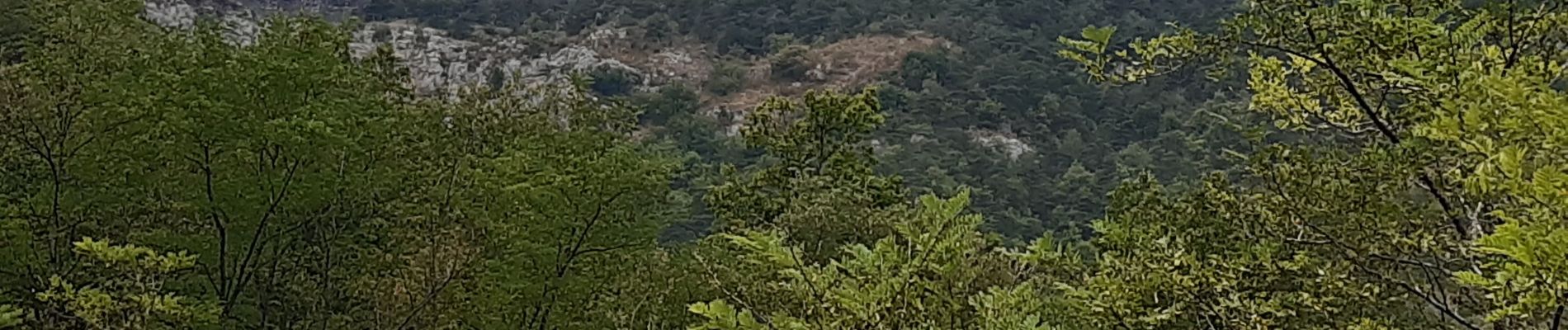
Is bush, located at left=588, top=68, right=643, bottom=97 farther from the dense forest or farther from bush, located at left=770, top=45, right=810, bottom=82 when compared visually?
the dense forest

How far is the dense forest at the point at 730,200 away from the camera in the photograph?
420 centimetres

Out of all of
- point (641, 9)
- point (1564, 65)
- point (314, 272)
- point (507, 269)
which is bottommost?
point (641, 9)

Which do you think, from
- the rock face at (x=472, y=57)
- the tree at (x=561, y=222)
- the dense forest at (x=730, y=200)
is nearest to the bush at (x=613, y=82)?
the rock face at (x=472, y=57)

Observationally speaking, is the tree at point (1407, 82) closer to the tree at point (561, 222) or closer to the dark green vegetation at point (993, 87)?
the tree at point (561, 222)

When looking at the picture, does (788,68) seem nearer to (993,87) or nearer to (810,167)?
(993,87)

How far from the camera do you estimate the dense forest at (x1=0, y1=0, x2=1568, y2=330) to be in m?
4.20

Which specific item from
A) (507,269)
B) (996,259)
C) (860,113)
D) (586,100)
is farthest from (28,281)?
(860,113)

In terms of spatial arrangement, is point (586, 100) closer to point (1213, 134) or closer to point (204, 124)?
point (204, 124)

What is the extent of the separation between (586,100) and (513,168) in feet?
11.1

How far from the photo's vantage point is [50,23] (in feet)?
39.1

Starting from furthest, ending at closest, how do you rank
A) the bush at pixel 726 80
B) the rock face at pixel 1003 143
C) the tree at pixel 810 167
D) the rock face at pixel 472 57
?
the bush at pixel 726 80, the rock face at pixel 472 57, the rock face at pixel 1003 143, the tree at pixel 810 167

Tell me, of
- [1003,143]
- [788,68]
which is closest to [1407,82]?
[1003,143]

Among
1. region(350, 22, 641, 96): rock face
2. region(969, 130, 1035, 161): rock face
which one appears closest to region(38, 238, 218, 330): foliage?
region(969, 130, 1035, 161): rock face

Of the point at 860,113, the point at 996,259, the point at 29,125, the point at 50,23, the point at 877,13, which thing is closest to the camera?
the point at 996,259
